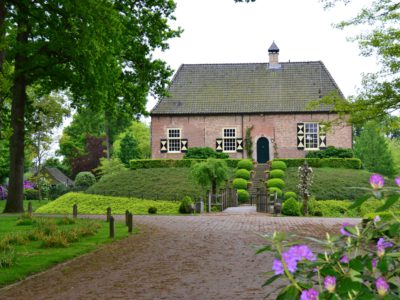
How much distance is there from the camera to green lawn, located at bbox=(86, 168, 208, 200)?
2978cm

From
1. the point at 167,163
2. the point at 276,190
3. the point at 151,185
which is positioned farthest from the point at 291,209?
the point at 167,163

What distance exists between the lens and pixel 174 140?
129 feet

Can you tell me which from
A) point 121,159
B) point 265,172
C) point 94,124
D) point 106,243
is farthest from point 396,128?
point 94,124

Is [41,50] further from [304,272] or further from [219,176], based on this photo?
[304,272]

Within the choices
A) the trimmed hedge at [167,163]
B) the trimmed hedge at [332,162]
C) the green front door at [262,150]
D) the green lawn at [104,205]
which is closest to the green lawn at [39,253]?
the green lawn at [104,205]

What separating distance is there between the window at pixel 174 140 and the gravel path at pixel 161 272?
2529cm

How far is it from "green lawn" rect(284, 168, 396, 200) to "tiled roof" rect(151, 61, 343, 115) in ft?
23.2

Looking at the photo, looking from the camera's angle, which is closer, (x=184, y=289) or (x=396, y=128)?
(x=184, y=289)

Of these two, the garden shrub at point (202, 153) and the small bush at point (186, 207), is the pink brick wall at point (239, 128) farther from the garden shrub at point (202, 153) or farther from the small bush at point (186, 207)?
the small bush at point (186, 207)

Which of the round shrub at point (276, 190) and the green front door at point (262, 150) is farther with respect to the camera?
the green front door at point (262, 150)

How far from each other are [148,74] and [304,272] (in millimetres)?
19474

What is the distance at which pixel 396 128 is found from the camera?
14.4 meters

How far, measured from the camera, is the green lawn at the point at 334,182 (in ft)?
94.6

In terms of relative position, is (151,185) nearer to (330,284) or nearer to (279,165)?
(279,165)
